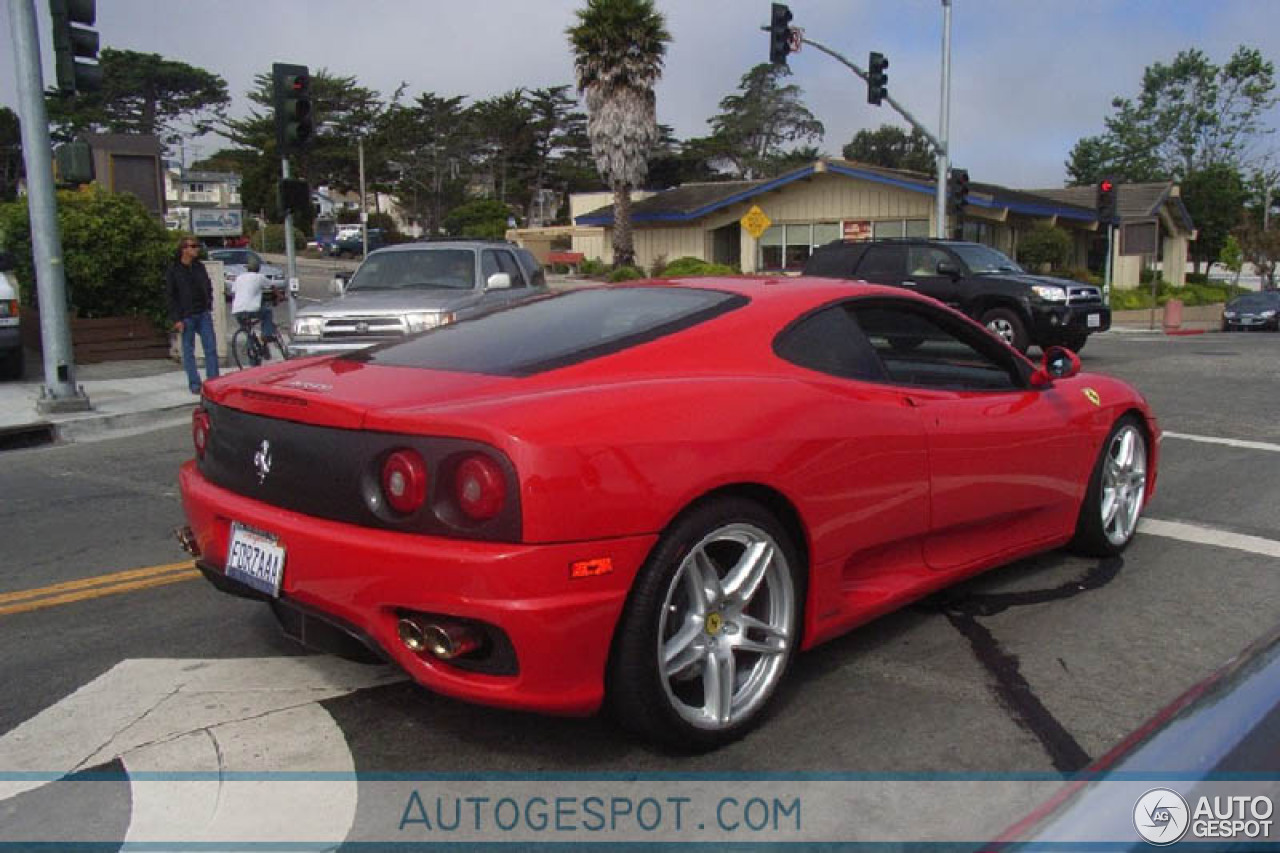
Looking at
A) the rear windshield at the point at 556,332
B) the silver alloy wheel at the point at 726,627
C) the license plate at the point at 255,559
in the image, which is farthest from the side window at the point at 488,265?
the silver alloy wheel at the point at 726,627

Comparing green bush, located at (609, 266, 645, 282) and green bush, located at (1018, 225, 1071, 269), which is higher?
green bush, located at (1018, 225, 1071, 269)

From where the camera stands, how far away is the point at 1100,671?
387 cm

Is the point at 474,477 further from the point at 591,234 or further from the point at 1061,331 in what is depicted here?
the point at 591,234

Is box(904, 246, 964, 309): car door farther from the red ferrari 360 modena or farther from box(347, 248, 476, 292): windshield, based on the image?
the red ferrari 360 modena

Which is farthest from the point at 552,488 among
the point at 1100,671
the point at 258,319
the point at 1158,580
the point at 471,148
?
the point at 471,148

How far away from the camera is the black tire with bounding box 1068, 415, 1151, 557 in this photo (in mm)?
5031

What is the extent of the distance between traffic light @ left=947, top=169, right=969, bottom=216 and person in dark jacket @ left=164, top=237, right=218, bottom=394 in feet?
60.4

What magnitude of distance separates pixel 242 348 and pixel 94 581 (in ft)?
33.9

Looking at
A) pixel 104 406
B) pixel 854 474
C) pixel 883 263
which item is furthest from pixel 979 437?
pixel 883 263

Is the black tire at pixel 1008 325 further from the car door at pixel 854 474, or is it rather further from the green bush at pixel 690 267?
the green bush at pixel 690 267

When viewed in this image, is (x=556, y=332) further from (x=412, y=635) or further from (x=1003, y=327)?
(x=1003, y=327)

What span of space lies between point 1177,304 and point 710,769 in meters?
28.9

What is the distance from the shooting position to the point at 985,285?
14953mm

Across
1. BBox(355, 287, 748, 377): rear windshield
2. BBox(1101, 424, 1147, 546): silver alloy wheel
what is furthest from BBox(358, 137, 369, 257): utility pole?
BBox(355, 287, 748, 377): rear windshield
